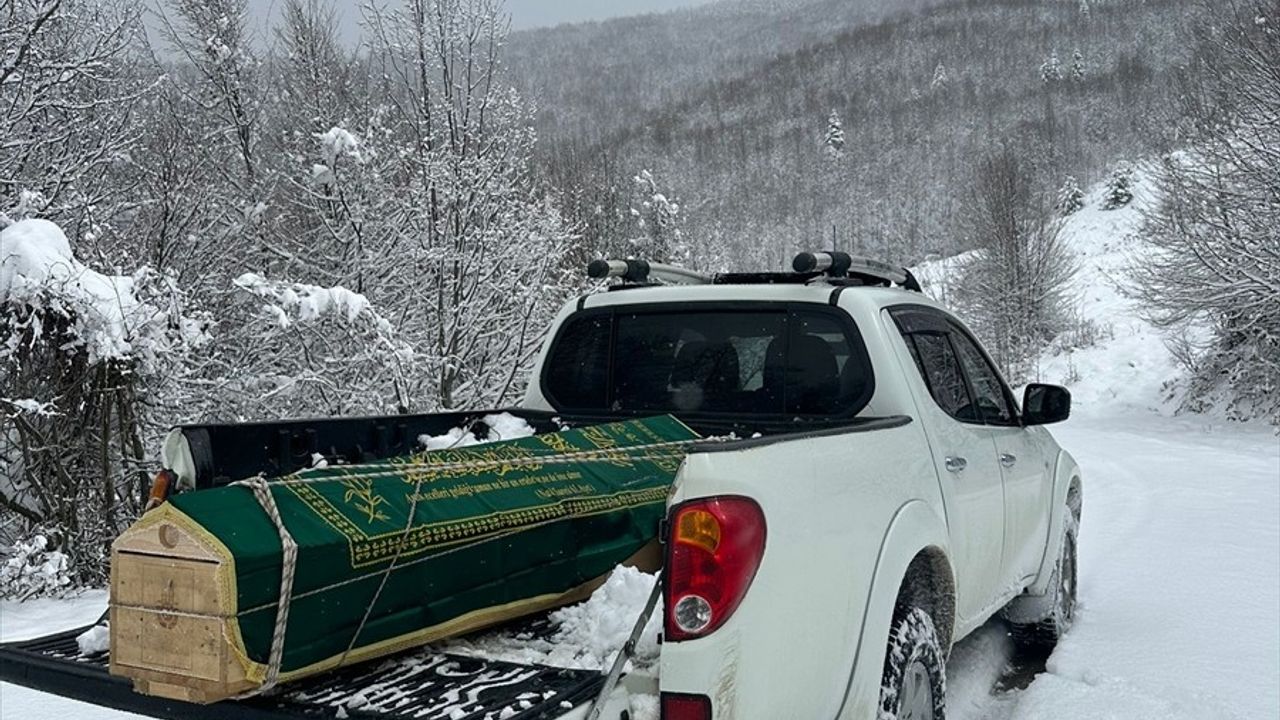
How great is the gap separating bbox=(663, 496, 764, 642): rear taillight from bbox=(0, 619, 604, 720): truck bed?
0.73ft

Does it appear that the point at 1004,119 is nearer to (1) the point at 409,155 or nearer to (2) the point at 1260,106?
(2) the point at 1260,106

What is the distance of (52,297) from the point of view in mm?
6156

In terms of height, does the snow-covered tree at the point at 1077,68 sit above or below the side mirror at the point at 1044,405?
above

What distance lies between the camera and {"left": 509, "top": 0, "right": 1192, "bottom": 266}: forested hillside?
83875mm

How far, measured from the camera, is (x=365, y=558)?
7.12 ft

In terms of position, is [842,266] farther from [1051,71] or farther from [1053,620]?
[1051,71]

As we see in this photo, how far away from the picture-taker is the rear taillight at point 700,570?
6.43 ft

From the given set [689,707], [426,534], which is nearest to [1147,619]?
[689,707]

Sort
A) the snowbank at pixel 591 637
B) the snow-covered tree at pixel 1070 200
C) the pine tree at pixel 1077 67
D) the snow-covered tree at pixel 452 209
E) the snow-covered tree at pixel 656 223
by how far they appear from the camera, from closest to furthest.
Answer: the snowbank at pixel 591 637, the snow-covered tree at pixel 452 209, the snow-covered tree at pixel 656 223, the snow-covered tree at pixel 1070 200, the pine tree at pixel 1077 67

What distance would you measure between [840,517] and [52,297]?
577cm

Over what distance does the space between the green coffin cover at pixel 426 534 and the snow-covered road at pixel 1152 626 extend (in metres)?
2.04

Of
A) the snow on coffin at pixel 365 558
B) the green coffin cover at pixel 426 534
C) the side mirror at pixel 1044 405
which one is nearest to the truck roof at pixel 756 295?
the side mirror at pixel 1044 405

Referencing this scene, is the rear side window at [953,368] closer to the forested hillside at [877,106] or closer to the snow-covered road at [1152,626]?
the snow-covered road at [1152,626]

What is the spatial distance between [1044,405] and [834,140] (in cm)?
10325
